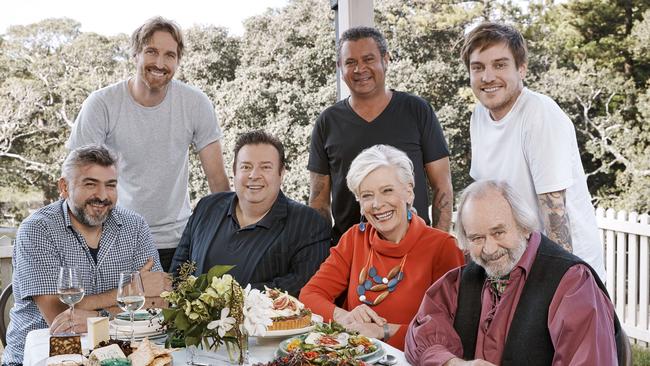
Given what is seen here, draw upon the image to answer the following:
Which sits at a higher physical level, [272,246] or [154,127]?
[154,127]

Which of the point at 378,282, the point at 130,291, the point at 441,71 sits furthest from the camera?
the point at 441,71

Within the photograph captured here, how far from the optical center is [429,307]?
2256 mm

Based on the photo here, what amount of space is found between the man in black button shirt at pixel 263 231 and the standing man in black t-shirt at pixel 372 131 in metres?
0.32

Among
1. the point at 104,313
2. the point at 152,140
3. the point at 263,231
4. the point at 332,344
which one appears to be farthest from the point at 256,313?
the point at 152,140

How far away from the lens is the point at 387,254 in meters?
2.69

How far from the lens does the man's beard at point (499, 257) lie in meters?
2.09

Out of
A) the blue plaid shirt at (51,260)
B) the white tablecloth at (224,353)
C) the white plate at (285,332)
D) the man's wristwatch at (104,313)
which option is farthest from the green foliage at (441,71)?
the white plate at (285,332)

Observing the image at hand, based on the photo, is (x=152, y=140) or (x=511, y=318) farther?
(x=152, y=140)

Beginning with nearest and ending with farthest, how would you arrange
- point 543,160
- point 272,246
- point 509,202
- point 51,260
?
point 509,202
point 543,160
point 51,260
point 272,246

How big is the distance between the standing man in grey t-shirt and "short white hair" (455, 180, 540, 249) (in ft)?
5.41

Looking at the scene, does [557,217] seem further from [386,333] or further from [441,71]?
[441,71]


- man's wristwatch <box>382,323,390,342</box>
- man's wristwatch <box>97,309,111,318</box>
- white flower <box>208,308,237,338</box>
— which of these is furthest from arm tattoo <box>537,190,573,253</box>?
man's wristwatch <box>97,309,111,318</box>

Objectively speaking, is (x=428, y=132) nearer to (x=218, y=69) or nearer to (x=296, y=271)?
(x=296, y=271)

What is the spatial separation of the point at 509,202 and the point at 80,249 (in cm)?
161
